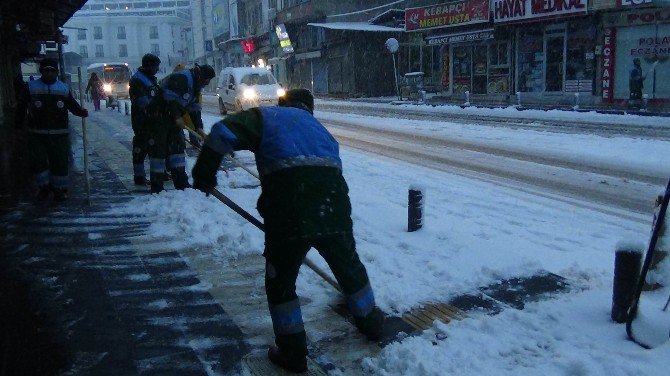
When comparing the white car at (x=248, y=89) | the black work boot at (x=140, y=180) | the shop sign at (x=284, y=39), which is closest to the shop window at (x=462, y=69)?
the white car at (x=248, y=89)

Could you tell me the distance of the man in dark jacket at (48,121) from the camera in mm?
7531

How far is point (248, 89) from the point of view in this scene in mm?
22078

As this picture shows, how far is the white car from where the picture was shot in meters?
21.8

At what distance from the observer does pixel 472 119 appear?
20016mm

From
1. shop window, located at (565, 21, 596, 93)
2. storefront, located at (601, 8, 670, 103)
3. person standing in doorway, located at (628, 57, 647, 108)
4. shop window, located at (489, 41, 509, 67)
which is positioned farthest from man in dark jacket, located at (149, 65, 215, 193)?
shop window, located at (489, 41, 509, 67)

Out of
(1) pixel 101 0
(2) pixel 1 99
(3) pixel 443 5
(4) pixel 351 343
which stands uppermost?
(1) pixel 101 0

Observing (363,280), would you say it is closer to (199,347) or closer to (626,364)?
(199,347)

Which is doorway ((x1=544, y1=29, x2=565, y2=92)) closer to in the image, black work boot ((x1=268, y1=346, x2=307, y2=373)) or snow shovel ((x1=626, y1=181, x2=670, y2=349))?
snow shovel ((x1=626, y1=181, x2=670, y2=349))

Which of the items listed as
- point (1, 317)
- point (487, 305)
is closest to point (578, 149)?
point (487, 305)

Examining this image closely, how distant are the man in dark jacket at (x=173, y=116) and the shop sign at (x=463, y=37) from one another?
22400mm

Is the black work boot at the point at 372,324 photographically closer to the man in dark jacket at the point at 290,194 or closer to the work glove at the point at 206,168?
the man in dark jacket at the point at 290,194

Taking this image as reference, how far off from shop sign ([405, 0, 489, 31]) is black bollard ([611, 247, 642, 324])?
25.5 meters

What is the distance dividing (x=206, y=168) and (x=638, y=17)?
22890mm

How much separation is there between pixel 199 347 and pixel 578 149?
425 inches
